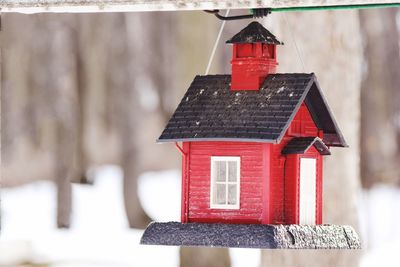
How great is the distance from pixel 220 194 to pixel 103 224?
612 centimetres

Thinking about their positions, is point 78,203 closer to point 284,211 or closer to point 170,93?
point 170,93

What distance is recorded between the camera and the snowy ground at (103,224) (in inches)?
335

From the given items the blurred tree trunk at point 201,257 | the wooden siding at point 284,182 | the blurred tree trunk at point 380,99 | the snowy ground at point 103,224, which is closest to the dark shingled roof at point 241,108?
the wooden siding at point 284,182

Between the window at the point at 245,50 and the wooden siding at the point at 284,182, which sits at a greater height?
the window at the point at 245,50

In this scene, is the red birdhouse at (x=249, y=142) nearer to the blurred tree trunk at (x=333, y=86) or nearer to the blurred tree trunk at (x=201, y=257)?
the blurred tree trunk at (x=333, y=86)

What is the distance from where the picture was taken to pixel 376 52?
25.3 ft

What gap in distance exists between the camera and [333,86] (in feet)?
16.6

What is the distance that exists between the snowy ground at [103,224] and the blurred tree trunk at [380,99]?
22 cm

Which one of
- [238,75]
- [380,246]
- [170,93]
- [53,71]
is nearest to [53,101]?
[53,71]

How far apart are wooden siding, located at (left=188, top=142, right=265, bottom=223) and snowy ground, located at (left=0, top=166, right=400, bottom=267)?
4661mm

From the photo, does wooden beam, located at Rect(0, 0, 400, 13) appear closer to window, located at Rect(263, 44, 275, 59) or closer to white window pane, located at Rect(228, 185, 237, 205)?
window, located at Rect(263, 44, 275, 59)

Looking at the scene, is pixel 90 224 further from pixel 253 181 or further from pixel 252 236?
pixel 252 236

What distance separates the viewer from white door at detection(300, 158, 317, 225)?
11.3 feet

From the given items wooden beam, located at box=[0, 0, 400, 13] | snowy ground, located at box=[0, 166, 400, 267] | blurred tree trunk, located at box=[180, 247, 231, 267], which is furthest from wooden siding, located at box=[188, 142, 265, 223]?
snowy ground, located at box=[0, 166, 400, 267]
